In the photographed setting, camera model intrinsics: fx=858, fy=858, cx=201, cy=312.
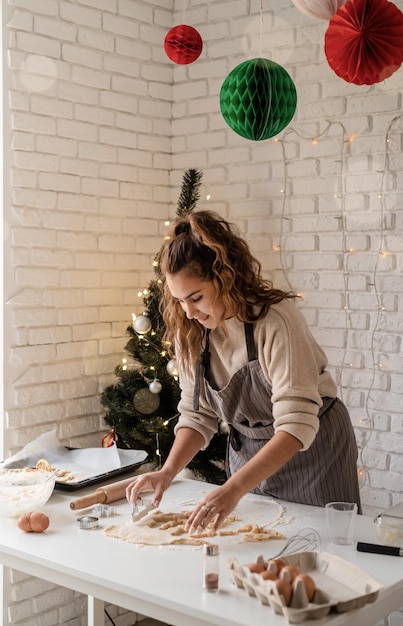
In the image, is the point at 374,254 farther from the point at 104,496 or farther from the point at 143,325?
the point at 104,496

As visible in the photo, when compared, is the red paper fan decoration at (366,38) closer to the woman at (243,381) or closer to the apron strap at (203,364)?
the woman at (243,381)

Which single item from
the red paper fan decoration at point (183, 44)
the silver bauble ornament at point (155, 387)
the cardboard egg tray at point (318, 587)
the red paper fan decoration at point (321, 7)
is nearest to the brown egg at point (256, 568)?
the cardboard egg tray at point (318, 587)

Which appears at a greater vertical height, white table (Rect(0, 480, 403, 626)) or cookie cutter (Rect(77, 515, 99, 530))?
cookie cutter (Rect(77, 515, 99, 530))

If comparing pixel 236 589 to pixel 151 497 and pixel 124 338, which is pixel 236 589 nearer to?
pixel 151 497

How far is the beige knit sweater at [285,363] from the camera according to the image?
2.25 meters

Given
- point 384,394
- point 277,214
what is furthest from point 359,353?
point 277,214

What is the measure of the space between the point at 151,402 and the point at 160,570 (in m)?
1.57

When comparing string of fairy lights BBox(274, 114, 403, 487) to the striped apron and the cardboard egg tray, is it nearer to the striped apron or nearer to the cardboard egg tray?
the striped apron

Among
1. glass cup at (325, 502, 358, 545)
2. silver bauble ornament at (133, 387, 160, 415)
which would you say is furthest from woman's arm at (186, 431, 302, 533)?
silver bauble ornament at (133, 387, 160, 415)

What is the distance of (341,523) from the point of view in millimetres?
2059

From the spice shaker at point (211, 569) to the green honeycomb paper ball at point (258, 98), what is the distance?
1.38m

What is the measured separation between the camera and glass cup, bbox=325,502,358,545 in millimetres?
2057

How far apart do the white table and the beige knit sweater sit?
0.29 m

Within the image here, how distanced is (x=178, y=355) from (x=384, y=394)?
111 cm
